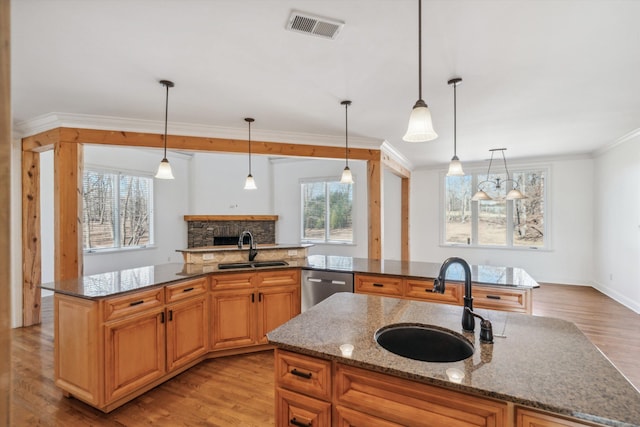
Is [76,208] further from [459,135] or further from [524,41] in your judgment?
[459,135]

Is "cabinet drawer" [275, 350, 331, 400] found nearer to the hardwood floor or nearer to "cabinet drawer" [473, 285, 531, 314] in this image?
the hardwood floor

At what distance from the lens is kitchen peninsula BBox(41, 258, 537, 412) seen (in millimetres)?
2213

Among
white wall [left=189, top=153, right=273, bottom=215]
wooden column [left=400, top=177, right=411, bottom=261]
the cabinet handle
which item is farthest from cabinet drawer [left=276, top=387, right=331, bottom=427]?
white wall [left=189, top=153, right=273, bottom=215]

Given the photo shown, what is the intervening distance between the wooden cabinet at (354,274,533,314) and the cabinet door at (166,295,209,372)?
1.57 m

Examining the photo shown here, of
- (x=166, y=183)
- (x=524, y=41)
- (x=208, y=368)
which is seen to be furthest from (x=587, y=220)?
(x=166, y=183)

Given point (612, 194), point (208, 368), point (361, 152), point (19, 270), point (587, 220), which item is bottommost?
point (208, 368)

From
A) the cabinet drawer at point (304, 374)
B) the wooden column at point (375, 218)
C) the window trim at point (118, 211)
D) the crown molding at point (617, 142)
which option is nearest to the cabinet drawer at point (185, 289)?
the cabinet drawer at point (304, 374)

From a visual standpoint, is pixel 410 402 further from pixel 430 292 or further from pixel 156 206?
pixel 156 206

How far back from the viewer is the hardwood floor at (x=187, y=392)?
2.18 metres

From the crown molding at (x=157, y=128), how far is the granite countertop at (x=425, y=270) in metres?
1.73

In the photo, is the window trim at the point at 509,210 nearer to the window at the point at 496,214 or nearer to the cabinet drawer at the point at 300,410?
the window at the point at 496,214

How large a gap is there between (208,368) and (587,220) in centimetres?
720

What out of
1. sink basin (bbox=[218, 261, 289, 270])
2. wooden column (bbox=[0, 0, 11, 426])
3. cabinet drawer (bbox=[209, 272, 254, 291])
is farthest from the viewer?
sink basin (bbox=[218, 261, 289, 270])

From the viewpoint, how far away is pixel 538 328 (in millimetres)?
1511
